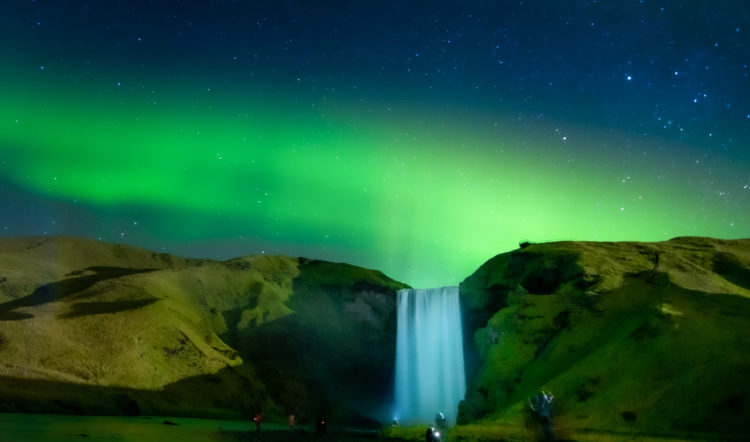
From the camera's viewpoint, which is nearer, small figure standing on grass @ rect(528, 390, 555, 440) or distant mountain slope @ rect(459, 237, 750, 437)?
small figure standing on grass @ rect(528, 390, 555, 440)

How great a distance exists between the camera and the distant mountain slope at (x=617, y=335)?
40344 mm

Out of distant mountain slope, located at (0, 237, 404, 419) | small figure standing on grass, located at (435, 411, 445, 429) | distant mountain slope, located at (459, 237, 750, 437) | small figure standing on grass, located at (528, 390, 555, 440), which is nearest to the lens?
small figure standing on grass, located at (528, 390, 555, 440)

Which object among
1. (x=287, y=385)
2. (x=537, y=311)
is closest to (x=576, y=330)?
(x=537, y=311)

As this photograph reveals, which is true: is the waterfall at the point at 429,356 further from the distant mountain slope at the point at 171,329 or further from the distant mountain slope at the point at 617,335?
the distant mountain slope at the point at 171,329

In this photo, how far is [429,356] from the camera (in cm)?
10056

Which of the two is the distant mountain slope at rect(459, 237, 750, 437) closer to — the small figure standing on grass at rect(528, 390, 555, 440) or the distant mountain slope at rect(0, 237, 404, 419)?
the small figure standing on grass at rect(528, 390, 555, 440)

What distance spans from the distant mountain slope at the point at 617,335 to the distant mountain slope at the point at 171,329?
41.4 metres

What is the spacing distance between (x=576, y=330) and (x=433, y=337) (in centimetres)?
4116

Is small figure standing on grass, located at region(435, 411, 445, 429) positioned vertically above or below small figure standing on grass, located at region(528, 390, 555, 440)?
below

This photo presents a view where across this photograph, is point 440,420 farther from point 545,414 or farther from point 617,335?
point 617,335

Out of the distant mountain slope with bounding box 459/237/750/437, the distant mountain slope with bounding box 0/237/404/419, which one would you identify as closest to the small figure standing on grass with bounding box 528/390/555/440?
the distant mountain slope with bounding box 459/237/750/437

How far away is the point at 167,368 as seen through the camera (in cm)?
8975

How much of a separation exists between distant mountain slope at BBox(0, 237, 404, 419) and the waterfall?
1913cm

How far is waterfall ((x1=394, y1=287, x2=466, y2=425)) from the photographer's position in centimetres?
9594
